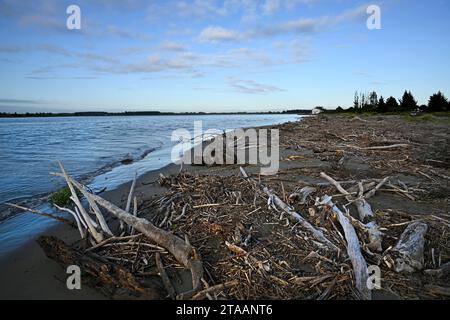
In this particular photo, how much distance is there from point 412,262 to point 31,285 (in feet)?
16.0

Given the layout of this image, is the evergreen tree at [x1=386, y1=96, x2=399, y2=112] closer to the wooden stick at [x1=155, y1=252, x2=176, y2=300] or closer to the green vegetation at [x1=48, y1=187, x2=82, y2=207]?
the green vegetation at [x1=48, y1=187, x2=82, y2=207]

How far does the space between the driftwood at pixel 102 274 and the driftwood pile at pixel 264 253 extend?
0.5 inches

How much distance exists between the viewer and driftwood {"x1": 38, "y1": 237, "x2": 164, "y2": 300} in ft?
9.68

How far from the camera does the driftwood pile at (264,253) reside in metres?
3.03

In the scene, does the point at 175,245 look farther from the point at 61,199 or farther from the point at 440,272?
the point at 61,199

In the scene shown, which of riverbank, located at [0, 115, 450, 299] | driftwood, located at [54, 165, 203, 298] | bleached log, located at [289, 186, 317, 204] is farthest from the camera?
bleached log, located at [289, 186, 317, 204]

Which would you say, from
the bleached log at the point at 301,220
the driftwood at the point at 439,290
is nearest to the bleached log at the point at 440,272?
the driftwood at the point at 439,290

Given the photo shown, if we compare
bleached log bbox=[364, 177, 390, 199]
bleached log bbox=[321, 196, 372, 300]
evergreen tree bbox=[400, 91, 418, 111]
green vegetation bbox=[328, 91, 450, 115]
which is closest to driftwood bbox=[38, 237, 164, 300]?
bleached log bbox=[321, 196, 372, 300]

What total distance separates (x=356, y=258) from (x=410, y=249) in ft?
2.58

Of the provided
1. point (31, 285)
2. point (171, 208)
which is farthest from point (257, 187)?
point (31, 285)

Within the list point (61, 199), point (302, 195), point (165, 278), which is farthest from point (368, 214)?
point (61, 199)

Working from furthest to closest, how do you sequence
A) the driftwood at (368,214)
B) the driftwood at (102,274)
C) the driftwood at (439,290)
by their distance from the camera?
the driftwood at (368,214)
the driftwood at (102,274)
the driftwood at (439,290)

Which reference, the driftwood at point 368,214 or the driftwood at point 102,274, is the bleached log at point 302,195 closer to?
the driftwood at point 368,214

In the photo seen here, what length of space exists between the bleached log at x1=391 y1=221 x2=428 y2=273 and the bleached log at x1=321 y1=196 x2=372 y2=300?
1.48ft
